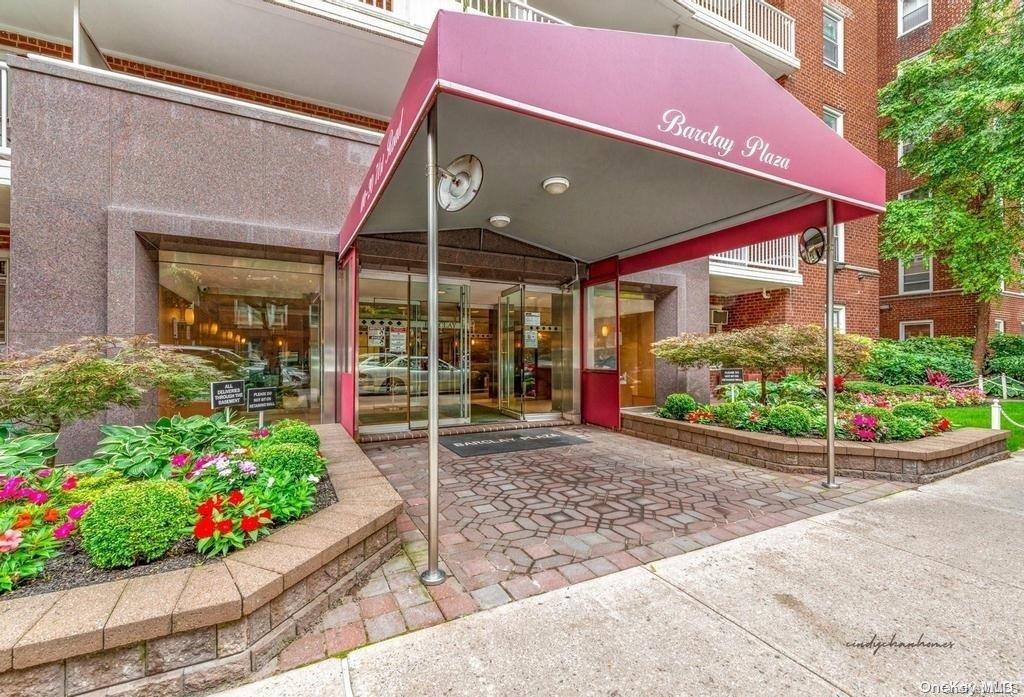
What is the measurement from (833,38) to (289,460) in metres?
17.0

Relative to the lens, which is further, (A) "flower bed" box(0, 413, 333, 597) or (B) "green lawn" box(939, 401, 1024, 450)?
(B) "green lawn" box(939, 401, 1024, 450)

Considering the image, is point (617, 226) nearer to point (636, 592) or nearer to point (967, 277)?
point (636, 592)

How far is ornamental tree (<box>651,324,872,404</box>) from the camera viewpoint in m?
6.34

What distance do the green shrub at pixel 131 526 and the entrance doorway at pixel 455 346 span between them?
444cm

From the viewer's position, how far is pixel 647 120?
302 centimetres

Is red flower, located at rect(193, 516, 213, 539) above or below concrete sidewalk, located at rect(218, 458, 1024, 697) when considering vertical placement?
above

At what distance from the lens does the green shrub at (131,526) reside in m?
2.18

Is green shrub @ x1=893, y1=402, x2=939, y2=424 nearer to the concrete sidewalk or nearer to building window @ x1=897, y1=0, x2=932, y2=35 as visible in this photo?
the concrete sidewalk

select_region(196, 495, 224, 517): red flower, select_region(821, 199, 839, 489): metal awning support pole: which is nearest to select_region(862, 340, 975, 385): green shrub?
select_region(821, 199, 839, 489): metal awning support pole

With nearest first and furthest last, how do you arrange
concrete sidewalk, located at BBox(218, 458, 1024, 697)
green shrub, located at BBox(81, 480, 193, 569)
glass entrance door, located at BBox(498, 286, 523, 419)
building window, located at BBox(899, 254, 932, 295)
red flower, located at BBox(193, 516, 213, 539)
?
1. concrete sidewalk, located at BBox(218, 458, 1024, 697)
2. green shrub, located at BBox(81, 480, 193, 569)
3. red flower, located at BBox(193, 516, 213, 539)
4. glass entrance door, located at BBox(498, 286, 523, 419)
5. building window, located at BBox(899, 254, 932, 295)

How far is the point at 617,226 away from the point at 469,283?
2892mm

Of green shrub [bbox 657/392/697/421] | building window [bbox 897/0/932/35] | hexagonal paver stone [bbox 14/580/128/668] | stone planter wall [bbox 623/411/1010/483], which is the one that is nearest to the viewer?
hexagonal paver stone [bbox 14/580/128/668]

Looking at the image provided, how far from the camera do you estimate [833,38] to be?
1220cm

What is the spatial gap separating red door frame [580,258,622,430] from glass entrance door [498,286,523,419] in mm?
1220
